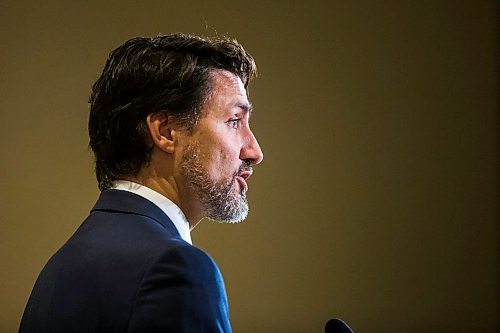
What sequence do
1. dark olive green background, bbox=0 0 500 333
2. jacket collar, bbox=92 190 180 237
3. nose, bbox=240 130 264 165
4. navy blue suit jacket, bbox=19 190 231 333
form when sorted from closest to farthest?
navy blue suit jacket, bbox=19 190 231 333, jacket collar, bbox=92 190 180 237, nose, bbox=240 130 264 165, dark olive green background, bbox=0 0 500 333

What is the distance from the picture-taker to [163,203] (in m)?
0.88

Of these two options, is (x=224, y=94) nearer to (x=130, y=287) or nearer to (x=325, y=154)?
(x=130, y=287)

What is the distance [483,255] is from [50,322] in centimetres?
197

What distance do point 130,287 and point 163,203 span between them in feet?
0.58

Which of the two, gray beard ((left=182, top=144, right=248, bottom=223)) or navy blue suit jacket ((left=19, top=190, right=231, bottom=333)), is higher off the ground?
gray beard ((left=182, top=144, right=248, bottom=223))

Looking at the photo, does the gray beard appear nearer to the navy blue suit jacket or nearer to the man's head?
the man's head

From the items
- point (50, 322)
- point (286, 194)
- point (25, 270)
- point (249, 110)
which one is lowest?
point (25, 270)

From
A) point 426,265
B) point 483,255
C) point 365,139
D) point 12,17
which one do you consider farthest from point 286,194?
point 12,17

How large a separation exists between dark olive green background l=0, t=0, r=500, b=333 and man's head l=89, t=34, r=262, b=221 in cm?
150

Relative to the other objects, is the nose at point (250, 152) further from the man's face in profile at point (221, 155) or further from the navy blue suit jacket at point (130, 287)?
the navy blue suit jacket at point (130, 287)

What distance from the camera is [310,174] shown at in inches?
97.3

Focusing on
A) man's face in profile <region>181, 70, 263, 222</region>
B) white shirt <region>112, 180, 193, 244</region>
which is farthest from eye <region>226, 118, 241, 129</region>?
white shirt <region>112, 180, 193, 244</region>

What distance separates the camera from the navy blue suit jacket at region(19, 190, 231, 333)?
700 millimetres

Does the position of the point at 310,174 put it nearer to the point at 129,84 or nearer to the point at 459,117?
the point at 459,117
